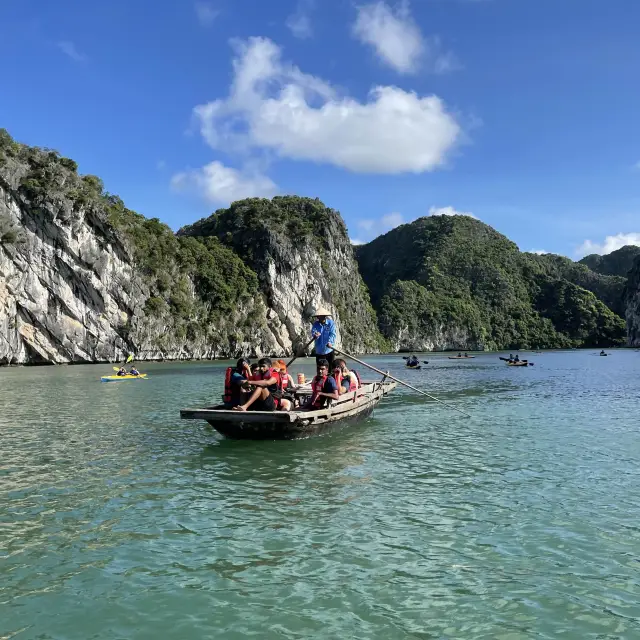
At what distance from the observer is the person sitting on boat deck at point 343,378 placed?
1528 centimetres

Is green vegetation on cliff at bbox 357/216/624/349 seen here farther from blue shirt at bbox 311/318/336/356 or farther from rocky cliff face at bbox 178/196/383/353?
blue shirt at bbox 311/318/336/356

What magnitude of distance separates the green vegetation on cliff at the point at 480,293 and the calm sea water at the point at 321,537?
438ft

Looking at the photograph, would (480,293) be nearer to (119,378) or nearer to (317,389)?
(119,378)

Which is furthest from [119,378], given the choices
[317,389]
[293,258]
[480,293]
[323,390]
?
[480,293]

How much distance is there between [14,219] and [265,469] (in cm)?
5883

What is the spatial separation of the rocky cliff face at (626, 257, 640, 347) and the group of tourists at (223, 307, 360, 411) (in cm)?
15486

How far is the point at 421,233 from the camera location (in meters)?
195

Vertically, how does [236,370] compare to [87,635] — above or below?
above

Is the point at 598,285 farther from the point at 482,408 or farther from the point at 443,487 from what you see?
the point at 443,487

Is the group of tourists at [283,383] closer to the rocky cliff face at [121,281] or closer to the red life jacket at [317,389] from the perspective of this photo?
the red life jacket at [317,389]

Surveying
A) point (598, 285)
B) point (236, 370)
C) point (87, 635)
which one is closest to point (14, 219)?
point (236, 370)

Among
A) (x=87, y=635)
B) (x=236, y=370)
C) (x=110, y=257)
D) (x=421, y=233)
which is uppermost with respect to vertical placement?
(x=421, y=233)

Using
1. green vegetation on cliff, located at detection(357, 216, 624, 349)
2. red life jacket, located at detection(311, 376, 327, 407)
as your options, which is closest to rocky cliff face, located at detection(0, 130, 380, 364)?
red life jacket, located at detection(311, 376, 327, 407)

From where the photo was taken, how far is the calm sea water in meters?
5.05
